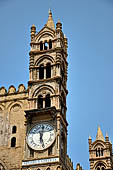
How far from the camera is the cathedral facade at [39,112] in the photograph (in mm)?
32344

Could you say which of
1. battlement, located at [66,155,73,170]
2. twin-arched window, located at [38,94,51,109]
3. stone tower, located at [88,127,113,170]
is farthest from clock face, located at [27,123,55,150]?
stone tower, located at [88,127,113,170]

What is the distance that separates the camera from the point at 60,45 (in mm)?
36938

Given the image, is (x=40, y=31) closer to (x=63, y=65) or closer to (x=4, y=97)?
(x=63, y=65)

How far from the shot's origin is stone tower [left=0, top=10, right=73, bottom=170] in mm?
32344

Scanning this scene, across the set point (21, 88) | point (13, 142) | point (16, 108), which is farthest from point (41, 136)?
point (21, 88)

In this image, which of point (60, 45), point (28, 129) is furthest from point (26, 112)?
point (60, 45)

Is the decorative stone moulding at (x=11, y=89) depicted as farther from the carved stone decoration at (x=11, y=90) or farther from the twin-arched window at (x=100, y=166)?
the twin-arched window at (x=100, y=166)

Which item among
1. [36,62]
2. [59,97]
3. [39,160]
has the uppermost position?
[36,62]

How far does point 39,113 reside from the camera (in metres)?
33.7

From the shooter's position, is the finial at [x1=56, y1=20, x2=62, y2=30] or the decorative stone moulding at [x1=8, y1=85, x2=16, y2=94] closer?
the decorative stone moulding at [x1=8, y1=85, x2=16, y2=94]

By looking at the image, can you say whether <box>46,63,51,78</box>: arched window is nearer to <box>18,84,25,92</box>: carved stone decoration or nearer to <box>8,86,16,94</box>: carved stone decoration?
<box>18,84,25,92</box>: carved stone decoration

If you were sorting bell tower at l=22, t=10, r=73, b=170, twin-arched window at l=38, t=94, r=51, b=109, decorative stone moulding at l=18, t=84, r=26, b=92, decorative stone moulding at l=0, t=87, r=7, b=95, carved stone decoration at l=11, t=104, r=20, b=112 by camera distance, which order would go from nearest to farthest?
bell tower at l=22, t=10, r=73, b=170 → twin-arched window at l=38, t=94, r=51, b=109 → carved stone decoration at l=11, t=104, r=20, b=112 → decorative stone moulding at l=18, t=84, r=26, b=92 → decorative stone moulding at l=0, t=87, r=7, b=95

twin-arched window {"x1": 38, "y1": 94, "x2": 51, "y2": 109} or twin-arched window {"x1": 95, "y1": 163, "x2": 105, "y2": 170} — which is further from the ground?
twin-arched window {"x1": 38, "y1": 94, "x2": 51, "y2": 109}

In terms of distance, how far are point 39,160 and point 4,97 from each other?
21.8 ft
